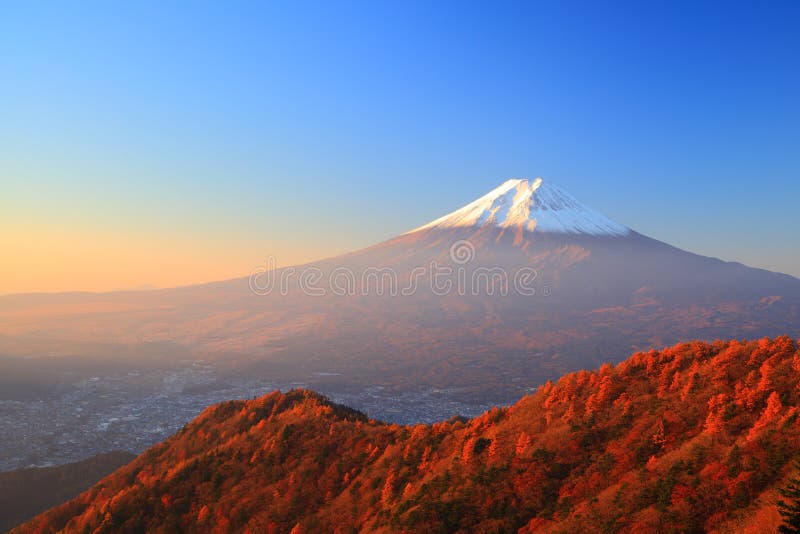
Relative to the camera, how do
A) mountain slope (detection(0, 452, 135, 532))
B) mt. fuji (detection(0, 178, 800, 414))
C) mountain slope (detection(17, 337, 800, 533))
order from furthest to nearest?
mt. fuji (detection(0, 178, 800, 414))
mountain slope (detection(0, 452, 135, 532))
mountain slope (detection(17, 337, 800, 533))

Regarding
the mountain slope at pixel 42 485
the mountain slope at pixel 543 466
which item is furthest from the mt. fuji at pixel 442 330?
the mountain slope at pixel 543 466

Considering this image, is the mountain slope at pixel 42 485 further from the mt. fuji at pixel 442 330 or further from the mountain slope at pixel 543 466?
the mt. fuji at pixel 442 330

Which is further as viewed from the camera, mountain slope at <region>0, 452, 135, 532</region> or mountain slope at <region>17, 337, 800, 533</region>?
mountain slope at <region>0, 452, 135, 532</region>

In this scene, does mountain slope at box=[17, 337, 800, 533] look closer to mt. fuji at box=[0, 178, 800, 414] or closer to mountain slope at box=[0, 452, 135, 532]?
mountain slope at box=[0, 452, 135, 532]

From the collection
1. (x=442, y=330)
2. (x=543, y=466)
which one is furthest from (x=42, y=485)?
(x=442, y=330)

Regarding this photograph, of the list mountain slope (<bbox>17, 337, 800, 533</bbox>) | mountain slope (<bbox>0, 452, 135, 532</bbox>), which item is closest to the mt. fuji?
mountain slope (<bbox>0, 452, 135, 532</bbox>)

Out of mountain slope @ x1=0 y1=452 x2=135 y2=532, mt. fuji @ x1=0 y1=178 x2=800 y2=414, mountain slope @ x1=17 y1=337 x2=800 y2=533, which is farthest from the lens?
mt. fuji @ x1=0 y1=178 x2=800 y2=414

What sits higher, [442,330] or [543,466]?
[543,466]

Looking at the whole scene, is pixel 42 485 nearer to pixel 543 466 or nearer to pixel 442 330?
pixel 543 466
